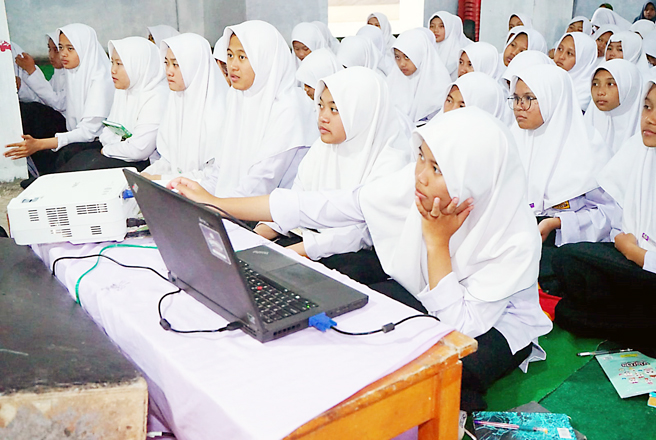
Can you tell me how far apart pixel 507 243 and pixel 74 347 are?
111 centimetres

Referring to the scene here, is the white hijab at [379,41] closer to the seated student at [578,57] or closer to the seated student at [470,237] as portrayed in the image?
the seated student at [578,57]

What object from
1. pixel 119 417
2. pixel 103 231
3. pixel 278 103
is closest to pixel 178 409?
pixel 119 417

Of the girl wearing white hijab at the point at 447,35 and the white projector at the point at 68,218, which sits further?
the girl wearing white hijab at the point at 447,35

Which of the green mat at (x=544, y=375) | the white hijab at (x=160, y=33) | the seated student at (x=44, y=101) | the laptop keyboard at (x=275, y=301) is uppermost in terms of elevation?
the white hijab at (x=160, y=33)

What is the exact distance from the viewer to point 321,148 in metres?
2.45

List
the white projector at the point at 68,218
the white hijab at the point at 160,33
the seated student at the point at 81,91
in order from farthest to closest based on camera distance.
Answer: the white hijab at the point at 160,33 → the seated student at the point at 81,91 → the white projector at the point at 68,218

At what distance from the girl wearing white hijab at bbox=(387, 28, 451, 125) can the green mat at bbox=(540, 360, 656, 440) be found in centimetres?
324

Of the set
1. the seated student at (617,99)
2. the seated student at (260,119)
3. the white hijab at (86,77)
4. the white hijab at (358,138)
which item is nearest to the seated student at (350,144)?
the white hijab at (358,138)

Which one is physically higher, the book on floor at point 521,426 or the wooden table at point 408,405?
the wooden table at point 408,405

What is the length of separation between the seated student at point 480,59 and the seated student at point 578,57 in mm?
670

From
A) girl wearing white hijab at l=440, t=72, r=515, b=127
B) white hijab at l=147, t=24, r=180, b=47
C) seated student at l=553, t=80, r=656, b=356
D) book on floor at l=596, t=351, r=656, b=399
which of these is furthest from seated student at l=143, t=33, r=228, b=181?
white hijab at l=147, t=24, r=180, b=47

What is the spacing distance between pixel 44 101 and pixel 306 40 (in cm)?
246

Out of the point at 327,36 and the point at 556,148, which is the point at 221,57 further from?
the point at 327,36

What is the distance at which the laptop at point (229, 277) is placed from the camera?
104 cm
